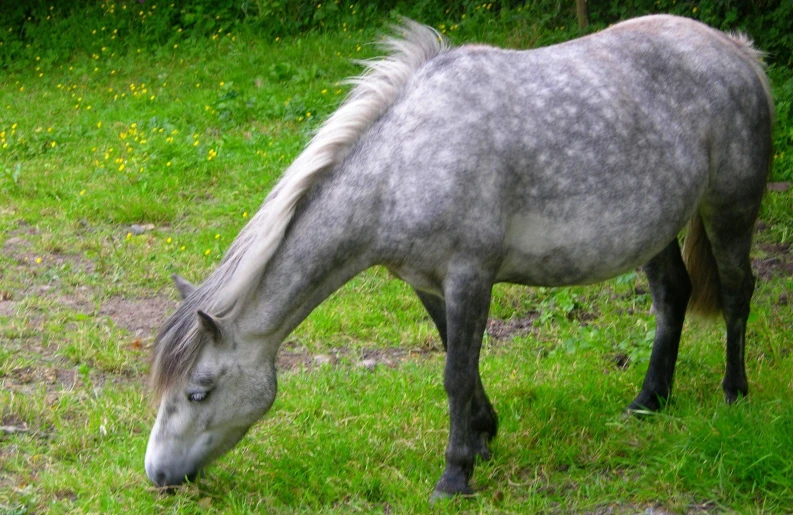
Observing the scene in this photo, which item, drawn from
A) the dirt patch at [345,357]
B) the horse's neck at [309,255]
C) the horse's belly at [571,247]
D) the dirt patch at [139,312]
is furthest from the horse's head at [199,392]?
the dirt patch at [139,312]

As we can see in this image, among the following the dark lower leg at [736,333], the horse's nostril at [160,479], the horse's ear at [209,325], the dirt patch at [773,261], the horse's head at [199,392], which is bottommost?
the dirt patch at [773,261]

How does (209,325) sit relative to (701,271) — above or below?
above

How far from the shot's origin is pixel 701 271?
4.61 metres

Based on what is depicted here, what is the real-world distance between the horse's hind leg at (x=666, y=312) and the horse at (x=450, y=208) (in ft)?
1.84

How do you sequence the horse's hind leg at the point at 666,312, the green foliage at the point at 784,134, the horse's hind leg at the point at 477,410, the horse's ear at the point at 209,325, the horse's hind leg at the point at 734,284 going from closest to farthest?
1. the horse's ear at the point at 209,325
2. the horse's hind leg at the point at 477,410
3. the horse's hind leg at the point at 734,284
4. the horse's hind leg at the point at 666,312
5. the green foliage at the point at 784,134

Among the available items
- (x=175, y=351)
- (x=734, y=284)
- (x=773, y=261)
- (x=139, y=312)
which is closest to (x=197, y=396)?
(x=175, y=351)

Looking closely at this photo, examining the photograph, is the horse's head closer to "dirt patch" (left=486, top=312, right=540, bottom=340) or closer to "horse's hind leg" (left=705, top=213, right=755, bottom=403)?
"dirt patch" (left=486, top=312, right=540, bottom=340)

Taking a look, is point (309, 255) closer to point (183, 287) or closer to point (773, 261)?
point (183, 287)

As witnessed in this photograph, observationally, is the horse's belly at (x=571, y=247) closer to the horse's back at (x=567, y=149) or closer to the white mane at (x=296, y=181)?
the horse's back at (x=567, y=149)

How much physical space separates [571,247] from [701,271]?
1.18m

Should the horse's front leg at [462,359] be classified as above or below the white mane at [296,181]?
below

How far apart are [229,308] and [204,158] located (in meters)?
4.70

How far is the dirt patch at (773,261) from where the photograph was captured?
585 cm

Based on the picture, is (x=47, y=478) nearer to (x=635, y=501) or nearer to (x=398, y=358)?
(x=398, y=358)
